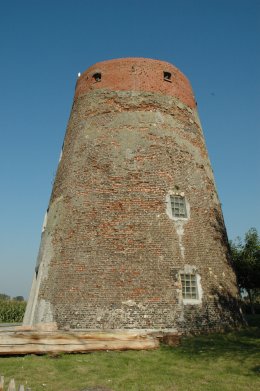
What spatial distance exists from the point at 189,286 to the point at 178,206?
3.33 meters

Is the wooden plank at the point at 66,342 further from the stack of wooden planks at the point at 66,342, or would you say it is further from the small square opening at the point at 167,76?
the small square opening at the point at 167,76

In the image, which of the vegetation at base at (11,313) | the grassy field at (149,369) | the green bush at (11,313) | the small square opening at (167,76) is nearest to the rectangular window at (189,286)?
the grassy field at (149,369)

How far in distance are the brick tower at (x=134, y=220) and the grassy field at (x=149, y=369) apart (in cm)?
252

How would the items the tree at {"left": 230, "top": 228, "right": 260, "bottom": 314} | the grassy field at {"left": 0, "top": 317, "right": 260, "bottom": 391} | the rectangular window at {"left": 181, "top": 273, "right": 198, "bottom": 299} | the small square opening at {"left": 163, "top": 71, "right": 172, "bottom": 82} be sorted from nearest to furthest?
the grassy field at {"left": 0, "top": 317, "right": 260, "bottom": 391}
the rectangular window at {"left": 181, "top": 273, "right": 198, "bottom": 299}
the small square opening at {"left": 163, "top": 71, "right": 172, "bottom": 82}
the tree at {"left": 230, "top": 228, "right": 260, "bottom": 314}

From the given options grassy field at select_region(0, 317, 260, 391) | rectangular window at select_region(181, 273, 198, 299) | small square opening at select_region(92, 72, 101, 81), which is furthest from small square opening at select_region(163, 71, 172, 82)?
grassy field at select_region(0, 317, 260, 391)

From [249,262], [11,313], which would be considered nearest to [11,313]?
[11,313]

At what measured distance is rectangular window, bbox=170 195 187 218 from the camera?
47.0 feet

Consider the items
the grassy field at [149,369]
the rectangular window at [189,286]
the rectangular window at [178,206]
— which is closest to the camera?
the grassy field at [149,369]

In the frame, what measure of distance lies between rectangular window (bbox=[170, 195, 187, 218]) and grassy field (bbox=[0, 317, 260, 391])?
17.5 feet

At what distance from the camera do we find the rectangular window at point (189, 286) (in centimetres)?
1305

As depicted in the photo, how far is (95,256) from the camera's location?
1312 centimetres

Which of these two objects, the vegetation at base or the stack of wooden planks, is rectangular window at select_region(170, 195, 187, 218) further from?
the vegetation at base

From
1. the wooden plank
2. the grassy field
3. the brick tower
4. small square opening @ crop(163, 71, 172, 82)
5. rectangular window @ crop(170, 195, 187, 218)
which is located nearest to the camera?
the grassy field

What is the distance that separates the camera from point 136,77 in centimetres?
1680
